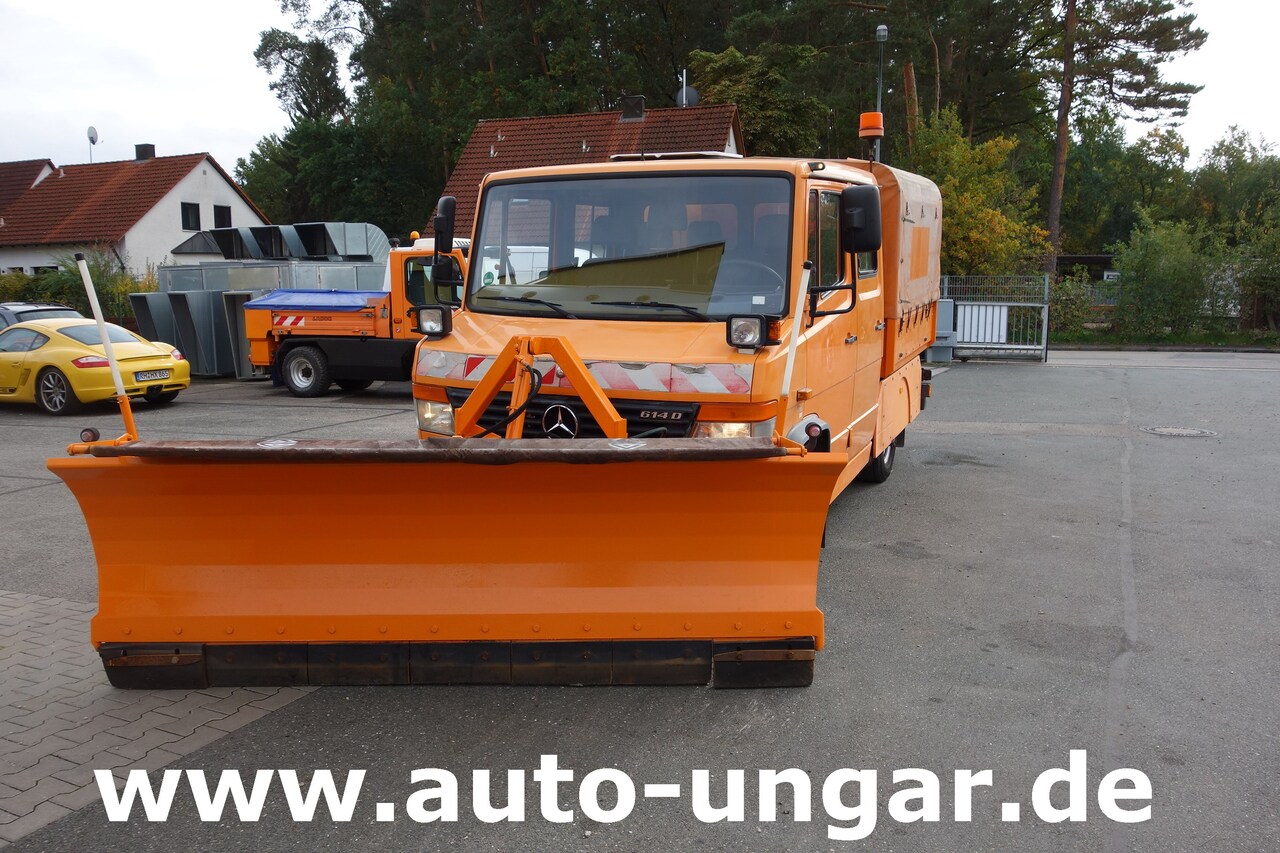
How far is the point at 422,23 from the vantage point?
170 ft

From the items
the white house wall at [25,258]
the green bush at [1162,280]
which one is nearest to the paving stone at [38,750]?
→ the green bush at [1162,280]

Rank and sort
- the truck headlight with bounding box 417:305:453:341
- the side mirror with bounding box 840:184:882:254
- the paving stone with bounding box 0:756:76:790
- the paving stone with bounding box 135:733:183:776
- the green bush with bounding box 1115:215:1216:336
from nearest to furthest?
the paving stone with bounding box 0:756:76:790
the paving stone with bounding box 135:733:183:776
the side mirror with bounding box 840:184:882:254
the truck headlight with bounding box 417:305:453:341
the green bush with bounding box 1115:215:1216:336

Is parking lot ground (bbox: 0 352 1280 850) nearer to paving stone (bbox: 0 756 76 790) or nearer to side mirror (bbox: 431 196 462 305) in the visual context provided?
paving stone (bbox: 0 756 76 790)

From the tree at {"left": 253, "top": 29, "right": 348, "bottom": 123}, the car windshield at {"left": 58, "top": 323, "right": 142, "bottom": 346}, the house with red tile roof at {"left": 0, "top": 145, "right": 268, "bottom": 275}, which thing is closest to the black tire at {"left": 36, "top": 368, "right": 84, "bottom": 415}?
the car windshield at {"left": 58, "top": 323, "right": 142, "bottom": 346}

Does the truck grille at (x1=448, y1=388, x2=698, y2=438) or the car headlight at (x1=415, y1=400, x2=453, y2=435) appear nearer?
the truck grille at (x1=448, y1=388, x2=698, y2=438)

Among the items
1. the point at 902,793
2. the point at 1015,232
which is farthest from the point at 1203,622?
the point at 1015,232

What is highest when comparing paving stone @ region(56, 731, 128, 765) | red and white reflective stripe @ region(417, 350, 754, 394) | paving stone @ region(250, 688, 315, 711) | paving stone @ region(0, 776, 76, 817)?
red and white reflective stripe @ region(417, 350, 754, 394)

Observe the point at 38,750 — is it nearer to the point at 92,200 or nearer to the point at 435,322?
the point at 435,322

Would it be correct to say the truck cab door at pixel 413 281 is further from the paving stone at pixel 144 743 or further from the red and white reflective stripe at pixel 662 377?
the paving stone at pixel 144 743

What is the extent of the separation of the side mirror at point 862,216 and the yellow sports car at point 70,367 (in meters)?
12.9

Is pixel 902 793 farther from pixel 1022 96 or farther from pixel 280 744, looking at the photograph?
pixel 1022 96

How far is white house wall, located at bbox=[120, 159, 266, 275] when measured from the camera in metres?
41.2

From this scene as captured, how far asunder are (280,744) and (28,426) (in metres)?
12.4

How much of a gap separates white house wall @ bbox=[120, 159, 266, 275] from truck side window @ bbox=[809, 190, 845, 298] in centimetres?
3608
